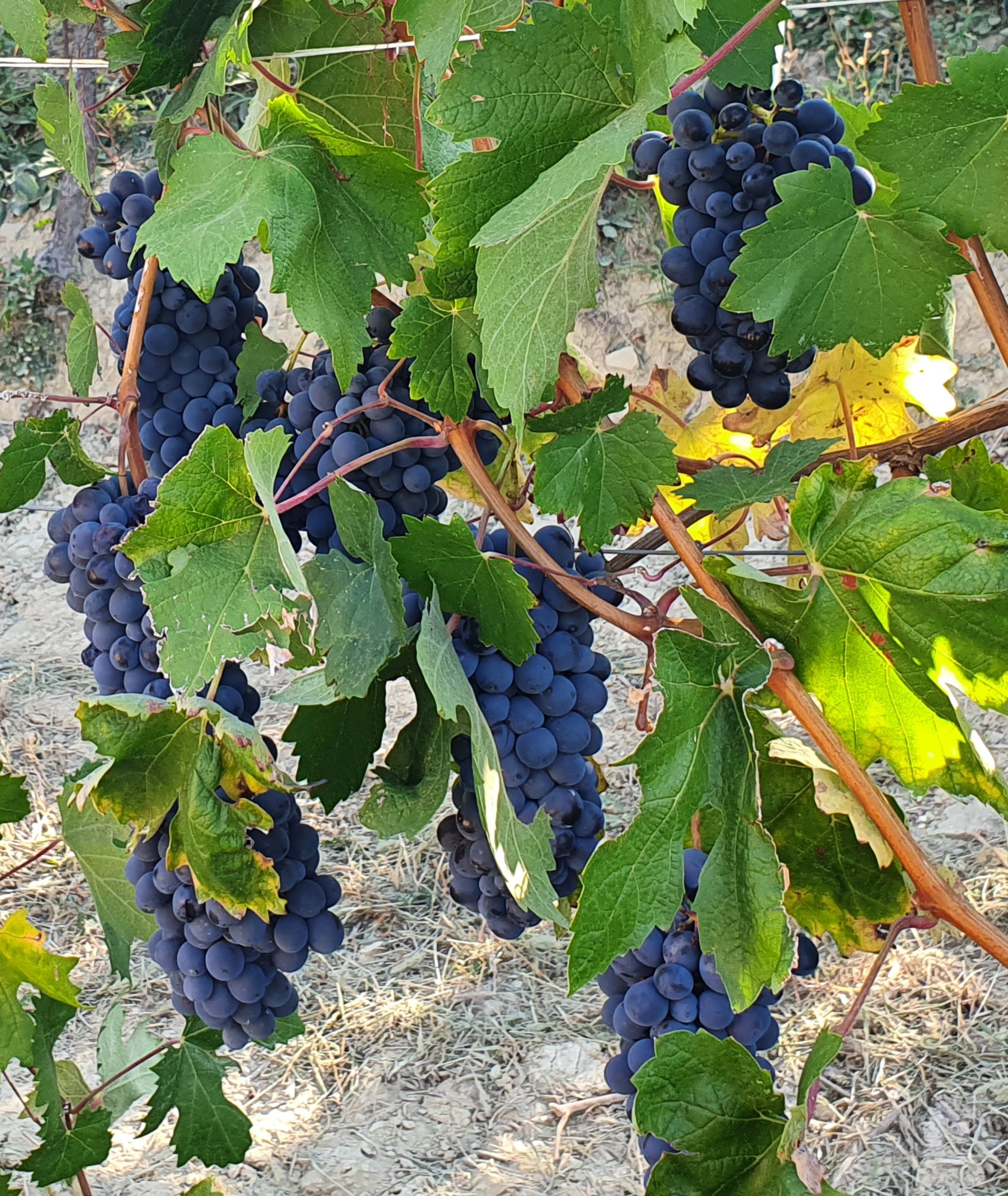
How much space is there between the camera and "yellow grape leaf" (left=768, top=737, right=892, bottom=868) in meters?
0.60

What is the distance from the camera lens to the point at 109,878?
0.88 meters

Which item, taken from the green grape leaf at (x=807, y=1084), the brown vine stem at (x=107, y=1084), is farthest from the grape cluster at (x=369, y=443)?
the brown vine stem at (x=107, y=1084)

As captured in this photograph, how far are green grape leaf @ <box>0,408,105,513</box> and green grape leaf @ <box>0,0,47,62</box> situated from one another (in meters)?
0.22

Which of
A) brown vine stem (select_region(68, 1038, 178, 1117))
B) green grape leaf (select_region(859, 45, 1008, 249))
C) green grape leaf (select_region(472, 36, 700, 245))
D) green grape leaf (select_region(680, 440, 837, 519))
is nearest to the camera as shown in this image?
green grape leaf (select_region(472, 36, 700, 245))

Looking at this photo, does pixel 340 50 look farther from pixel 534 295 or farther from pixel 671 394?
pixel 671 394

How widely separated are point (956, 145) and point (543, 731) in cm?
35

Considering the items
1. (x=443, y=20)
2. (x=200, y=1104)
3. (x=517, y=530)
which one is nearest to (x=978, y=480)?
(x=517, y=530)

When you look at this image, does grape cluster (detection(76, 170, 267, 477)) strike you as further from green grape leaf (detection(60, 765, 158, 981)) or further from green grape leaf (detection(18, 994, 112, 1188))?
green grape leaf (detection(18, 994, 112, 1188))

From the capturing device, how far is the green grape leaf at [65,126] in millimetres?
699

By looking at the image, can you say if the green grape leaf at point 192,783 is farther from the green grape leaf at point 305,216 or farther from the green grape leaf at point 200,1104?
the green grape leaf at point 200,1104

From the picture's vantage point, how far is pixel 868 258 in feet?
1.96

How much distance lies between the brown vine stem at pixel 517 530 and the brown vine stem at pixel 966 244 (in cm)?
24

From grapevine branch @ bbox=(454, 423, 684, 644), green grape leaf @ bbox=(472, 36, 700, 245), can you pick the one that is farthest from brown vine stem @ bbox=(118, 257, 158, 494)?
green grape leaf @ bbox=(472, 36, 700, 245)

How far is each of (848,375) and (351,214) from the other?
0.40m
